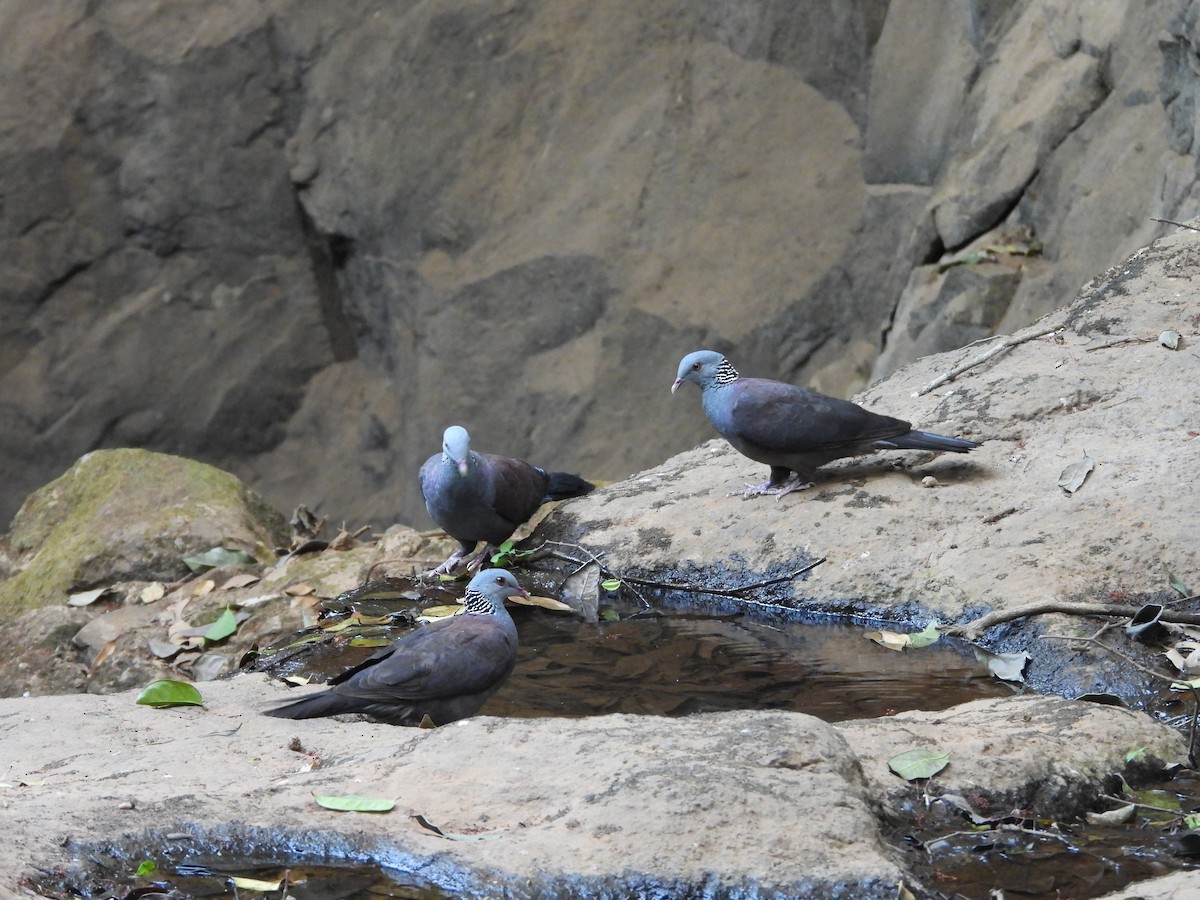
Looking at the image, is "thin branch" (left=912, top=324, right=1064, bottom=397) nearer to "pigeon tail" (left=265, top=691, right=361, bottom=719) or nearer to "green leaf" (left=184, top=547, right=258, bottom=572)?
"green leaf" (left=184, top=547, right=258, bottom=572)

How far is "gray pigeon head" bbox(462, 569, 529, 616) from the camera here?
16.4ft

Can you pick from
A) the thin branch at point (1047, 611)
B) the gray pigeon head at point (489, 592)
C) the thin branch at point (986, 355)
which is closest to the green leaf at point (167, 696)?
the gray pigeon head at point (489, 592)

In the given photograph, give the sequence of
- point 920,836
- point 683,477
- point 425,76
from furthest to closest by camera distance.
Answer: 1. point 425,76
2. point 683,477
3. point 920,836

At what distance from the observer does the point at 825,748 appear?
3375 mm

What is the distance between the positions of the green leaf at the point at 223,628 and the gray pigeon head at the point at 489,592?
154 centimetres

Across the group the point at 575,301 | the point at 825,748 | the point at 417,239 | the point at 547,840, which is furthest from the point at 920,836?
the point at 417,239

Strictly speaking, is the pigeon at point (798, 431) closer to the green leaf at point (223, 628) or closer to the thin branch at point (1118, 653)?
the thin branch at point (1118, 653)

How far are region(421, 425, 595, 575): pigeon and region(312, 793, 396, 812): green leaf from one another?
9.33 feet

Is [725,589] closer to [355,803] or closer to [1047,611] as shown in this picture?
[1047,611]

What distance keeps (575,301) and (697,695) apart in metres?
5.88

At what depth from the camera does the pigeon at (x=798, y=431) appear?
6.00m

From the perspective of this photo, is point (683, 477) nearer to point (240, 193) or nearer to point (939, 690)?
point (939, 690)

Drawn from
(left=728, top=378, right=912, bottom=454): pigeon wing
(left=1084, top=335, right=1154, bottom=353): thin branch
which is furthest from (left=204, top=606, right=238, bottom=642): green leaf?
(left=1084, top=335, right=1154, bottom=353): thin branch

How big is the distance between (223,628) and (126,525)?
141 cm
